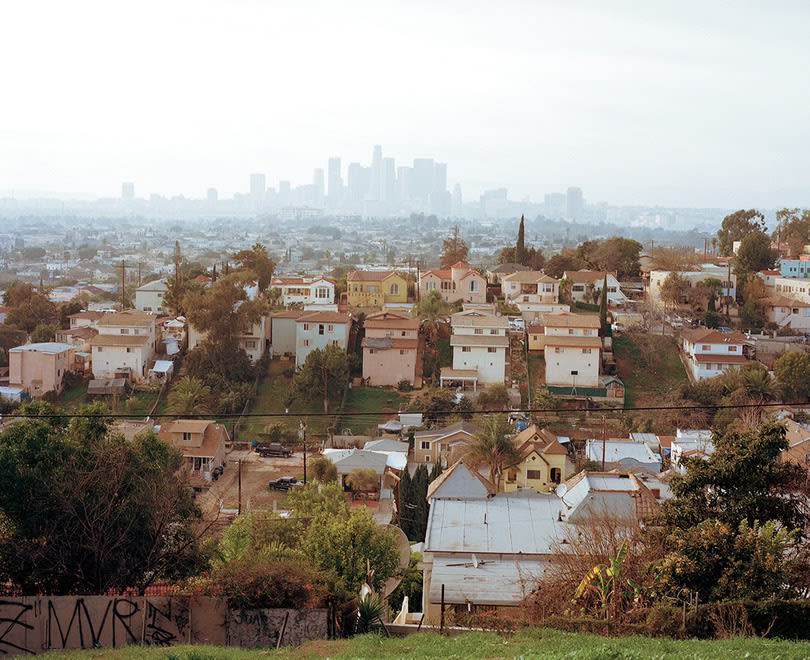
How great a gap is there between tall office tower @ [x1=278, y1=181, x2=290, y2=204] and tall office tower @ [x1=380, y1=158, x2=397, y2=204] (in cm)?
1945

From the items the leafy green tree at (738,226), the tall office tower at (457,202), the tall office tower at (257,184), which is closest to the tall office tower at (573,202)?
the tall office tower at (457,202)

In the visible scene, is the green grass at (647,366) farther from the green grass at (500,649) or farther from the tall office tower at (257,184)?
the tall office tower at (257,184)

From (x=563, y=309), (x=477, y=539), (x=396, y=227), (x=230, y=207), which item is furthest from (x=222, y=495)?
(x=230, y=207)

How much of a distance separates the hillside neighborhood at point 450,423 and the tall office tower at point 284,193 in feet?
497

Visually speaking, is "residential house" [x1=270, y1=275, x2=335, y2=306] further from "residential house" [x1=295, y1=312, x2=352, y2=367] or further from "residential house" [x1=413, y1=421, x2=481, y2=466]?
"residential house" [x1=413, y1=421, x2=481, y2=466]

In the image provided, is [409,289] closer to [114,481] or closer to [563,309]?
[563,309]

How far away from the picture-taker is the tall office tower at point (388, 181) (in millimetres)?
176250

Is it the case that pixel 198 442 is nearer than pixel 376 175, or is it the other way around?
pixel 198 442

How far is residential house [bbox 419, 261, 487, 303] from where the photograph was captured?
89.7ft

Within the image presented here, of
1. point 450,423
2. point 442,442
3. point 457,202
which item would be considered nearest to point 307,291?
point 450,423

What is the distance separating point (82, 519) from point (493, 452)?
8.83 meters

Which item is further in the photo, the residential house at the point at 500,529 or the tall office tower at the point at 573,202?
the tall office tower at the point at 573,202

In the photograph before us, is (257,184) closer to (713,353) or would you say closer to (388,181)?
(388,181)

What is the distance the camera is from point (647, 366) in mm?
22500
